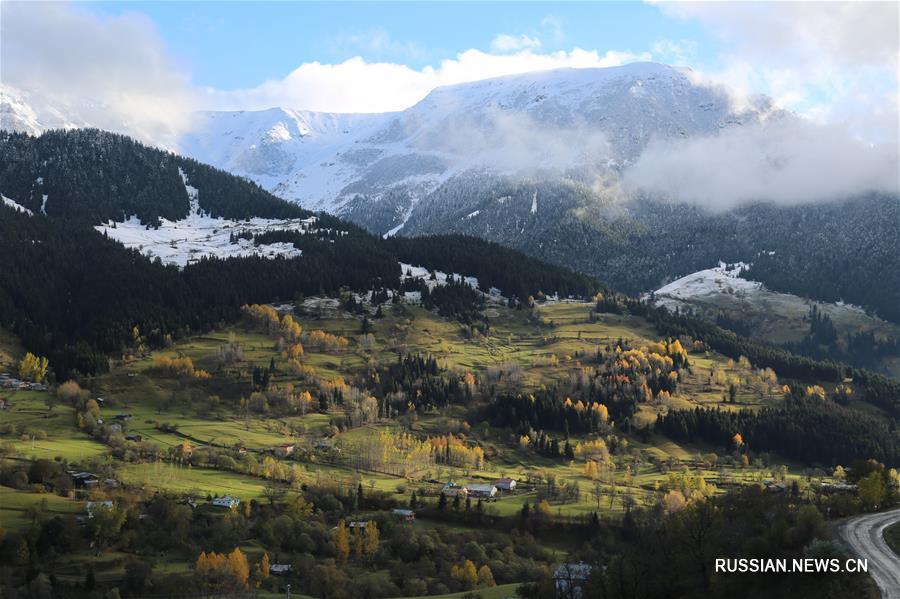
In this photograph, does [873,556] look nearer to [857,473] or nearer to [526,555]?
[857,473]

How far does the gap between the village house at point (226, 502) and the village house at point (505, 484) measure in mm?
52590

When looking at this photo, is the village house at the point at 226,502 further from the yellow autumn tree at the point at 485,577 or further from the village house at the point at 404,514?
the yellow autumn tree at the point at 485,577

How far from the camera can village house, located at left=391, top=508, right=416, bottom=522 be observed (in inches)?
5497

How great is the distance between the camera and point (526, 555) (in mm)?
129750

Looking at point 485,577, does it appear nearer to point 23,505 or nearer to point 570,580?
point 570,580

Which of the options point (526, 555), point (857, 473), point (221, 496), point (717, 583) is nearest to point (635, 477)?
point (526, 555)

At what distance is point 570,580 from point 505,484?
217ft

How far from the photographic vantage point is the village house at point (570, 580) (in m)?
93.7

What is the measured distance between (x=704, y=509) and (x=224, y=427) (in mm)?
131752

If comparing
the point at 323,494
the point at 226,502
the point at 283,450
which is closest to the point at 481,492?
the point at 323,494

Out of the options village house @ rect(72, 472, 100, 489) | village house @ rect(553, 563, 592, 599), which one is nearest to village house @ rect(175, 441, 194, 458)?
village house @ rect(72, 472, 100, 489)

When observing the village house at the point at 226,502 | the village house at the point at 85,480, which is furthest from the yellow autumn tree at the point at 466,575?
the village house at the point at 85,480

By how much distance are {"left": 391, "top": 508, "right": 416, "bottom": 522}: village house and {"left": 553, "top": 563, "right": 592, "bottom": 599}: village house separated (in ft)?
134

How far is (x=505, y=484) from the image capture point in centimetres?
16425
